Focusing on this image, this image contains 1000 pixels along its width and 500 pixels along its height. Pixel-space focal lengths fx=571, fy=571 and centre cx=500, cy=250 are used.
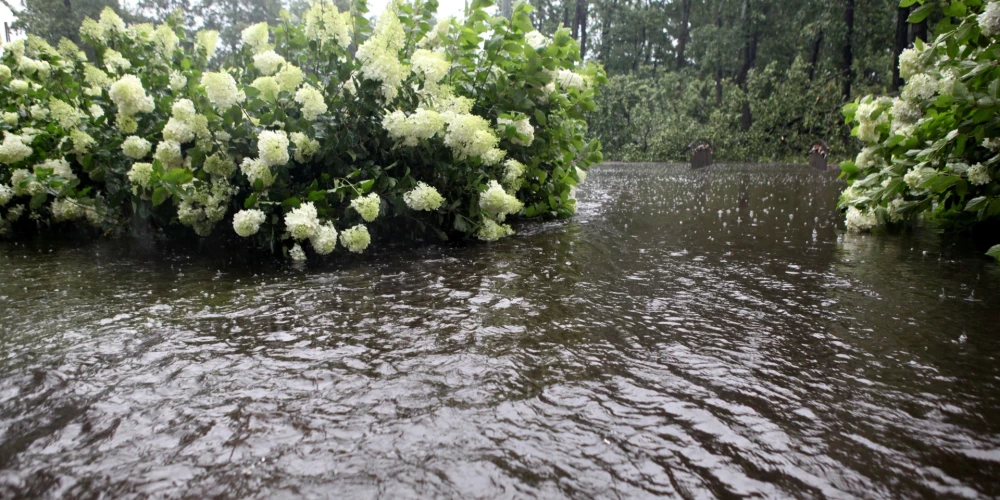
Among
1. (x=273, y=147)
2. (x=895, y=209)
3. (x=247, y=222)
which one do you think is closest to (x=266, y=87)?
(x=273, y=147)

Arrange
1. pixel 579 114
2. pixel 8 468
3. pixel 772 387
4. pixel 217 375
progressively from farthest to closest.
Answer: pixel 579 114, pixel 217 375, pixel 772 387, pixel 8 468

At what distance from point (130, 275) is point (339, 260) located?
1.33 m

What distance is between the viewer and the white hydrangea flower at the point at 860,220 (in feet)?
16.4

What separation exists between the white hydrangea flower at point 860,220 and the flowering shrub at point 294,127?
2666 mm

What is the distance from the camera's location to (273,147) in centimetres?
374

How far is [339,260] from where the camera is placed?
425cm

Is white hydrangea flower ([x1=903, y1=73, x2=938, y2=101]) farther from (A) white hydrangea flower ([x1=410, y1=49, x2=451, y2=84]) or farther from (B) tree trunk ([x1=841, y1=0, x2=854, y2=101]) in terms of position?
(B) tree trunk ([x1=841, y1=0, x2=854, y2=101])

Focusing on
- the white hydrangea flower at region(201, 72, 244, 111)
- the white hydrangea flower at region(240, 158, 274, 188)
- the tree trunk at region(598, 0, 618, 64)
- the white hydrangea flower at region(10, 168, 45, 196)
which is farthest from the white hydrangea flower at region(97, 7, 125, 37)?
the tree trunk at region(598, 0, 618, 64)

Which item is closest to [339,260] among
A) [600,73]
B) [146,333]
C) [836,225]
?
[146,333]

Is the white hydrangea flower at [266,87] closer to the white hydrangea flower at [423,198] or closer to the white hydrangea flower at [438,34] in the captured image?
the white hydrangea flower at [423,198]

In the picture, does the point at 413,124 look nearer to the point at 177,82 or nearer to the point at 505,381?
the point at 177,82

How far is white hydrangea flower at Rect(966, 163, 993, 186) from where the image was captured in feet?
A: 12.5

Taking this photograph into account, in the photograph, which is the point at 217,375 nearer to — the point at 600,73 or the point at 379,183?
the point at 379,183

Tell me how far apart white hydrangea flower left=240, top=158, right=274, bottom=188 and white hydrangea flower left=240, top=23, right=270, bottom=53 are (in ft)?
5.05
